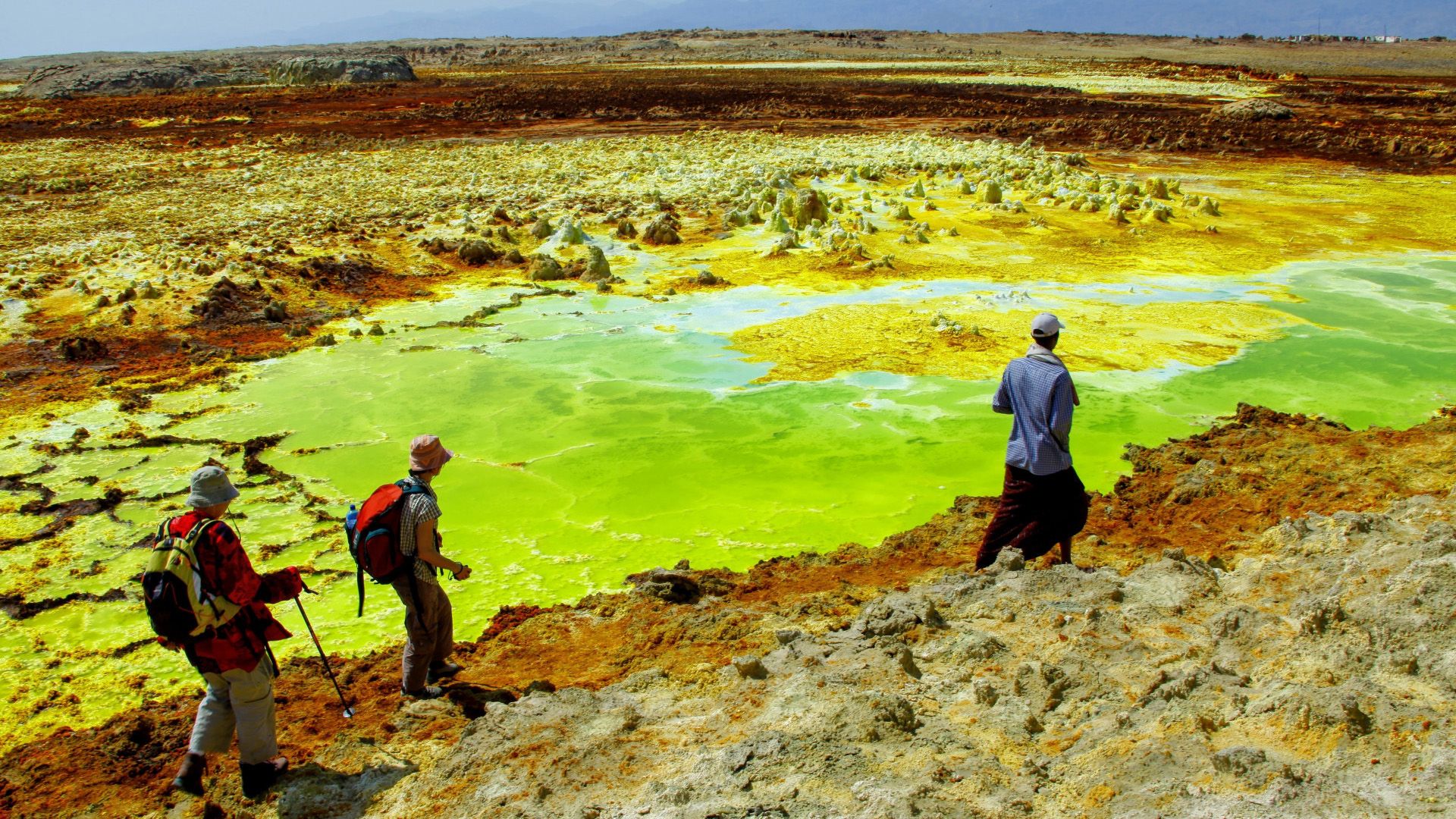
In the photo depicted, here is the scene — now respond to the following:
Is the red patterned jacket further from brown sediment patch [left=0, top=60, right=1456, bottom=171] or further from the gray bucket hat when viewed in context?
brown sediment patch [left=0, top=60, right=1456, bottom=171]

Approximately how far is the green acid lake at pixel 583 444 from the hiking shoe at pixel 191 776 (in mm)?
1063

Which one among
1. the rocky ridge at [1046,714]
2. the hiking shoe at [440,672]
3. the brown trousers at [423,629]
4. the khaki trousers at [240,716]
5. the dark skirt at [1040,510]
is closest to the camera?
the rocky ridge at [1046,714]

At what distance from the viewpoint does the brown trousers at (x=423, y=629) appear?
3.90 metres

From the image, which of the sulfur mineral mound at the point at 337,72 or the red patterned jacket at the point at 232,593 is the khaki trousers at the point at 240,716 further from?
the sulfur mineral mound at the point at 337,72

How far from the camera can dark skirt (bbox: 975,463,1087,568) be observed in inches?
177

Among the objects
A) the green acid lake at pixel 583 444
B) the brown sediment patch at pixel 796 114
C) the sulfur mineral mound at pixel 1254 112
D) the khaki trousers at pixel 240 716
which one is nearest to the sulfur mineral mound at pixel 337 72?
the brown sediment patch at pixel 796 114

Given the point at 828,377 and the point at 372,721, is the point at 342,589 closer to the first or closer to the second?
the point at 372,721

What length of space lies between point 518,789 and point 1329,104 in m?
43.4

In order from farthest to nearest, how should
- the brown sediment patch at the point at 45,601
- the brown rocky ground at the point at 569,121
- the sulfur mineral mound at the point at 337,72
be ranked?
the sulfur mineral mound at the point at 337,72, the brown rocky ground at the point at 569,121, the brown sediment patch at the point at 45,601

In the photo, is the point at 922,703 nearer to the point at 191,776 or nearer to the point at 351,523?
the point at 351,523

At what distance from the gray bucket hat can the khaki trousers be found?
617mm

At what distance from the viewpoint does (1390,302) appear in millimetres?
10641

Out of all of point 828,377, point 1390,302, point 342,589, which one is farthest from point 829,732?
point 1390,302

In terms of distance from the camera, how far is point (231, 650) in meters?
3.38
